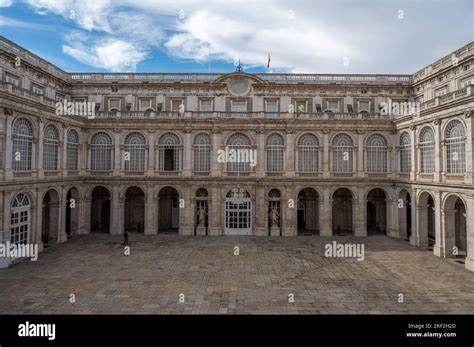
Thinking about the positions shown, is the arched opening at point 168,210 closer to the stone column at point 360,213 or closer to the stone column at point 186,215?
the stone column at point 186,215

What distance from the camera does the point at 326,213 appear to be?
3097cm

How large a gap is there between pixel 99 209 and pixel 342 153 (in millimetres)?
28920

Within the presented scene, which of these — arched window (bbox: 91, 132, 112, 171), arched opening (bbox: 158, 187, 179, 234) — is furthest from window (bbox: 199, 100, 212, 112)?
arched window (bbox: 91, 132, 112, 171)

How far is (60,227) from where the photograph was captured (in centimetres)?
2747

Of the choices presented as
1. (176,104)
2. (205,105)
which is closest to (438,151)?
(205,105)

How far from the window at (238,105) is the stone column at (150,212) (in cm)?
1322

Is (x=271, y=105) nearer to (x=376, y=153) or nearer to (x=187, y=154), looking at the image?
(x=187, y=154)

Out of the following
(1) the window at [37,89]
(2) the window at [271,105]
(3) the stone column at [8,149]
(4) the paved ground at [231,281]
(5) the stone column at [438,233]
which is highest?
(1) the window at [37,89]

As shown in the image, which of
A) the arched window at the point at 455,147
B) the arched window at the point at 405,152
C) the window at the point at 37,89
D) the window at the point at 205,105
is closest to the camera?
the arched window at the point at 455,147

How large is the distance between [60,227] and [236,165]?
18.2 metres

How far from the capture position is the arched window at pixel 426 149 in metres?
25.0

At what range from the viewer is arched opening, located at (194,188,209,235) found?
31453 mm

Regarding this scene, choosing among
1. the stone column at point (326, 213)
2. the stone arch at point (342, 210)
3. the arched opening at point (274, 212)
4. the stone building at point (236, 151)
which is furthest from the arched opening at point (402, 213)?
the arched opening at point (274, 212)
